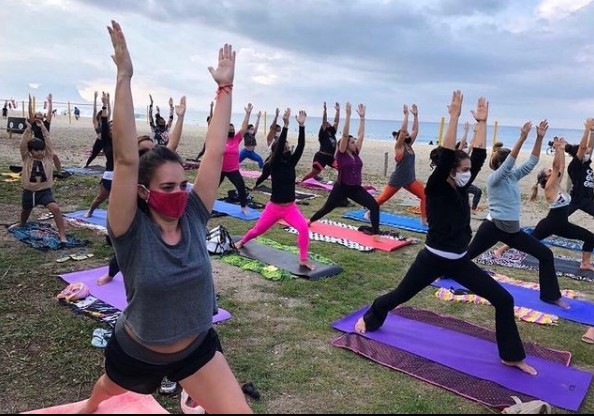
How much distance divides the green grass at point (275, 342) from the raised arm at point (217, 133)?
1.97 metres

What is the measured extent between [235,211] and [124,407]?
309 inches

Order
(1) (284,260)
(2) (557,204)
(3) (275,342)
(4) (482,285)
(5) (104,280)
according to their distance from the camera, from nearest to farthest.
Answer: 1. (4) (482,285)
2. (3) (275,342)
3. (5) (104,280)
4. (2) (557,204)
5. (1) (284,260)

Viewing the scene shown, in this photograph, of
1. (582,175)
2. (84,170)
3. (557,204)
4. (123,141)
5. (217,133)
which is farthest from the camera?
(84,170)

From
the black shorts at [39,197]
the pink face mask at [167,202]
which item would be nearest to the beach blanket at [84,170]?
the black shorts at [39,197]

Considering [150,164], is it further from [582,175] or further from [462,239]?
[582,175]

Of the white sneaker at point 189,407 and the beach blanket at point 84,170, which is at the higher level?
the beach blanket at point 84,170

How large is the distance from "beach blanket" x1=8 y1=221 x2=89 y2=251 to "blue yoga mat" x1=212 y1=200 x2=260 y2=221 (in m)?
3.43

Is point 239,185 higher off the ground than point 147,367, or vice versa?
point 147,367

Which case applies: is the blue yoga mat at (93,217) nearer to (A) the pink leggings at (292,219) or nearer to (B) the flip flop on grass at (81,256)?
(B) the flip flop on grass at (81,256)

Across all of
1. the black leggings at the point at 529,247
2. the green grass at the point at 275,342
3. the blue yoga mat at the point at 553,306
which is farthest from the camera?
the black leggings at the point at 529,247

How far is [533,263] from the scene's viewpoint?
28.2ft

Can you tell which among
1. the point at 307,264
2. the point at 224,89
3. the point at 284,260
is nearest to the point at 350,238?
the point at 284,260

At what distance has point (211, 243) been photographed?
26.0 ft

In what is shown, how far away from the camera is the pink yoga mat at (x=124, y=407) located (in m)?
3.48
